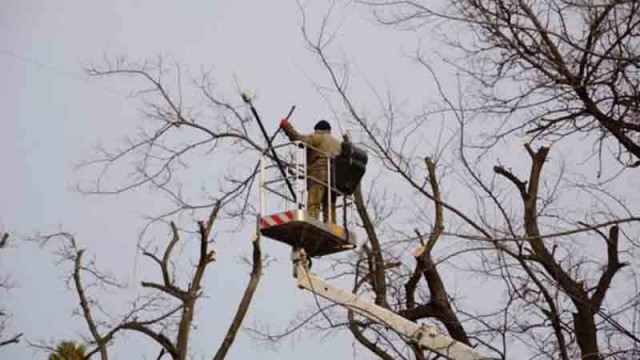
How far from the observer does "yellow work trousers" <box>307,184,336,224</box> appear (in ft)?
32.8

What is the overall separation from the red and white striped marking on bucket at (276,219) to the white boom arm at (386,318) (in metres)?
0.53

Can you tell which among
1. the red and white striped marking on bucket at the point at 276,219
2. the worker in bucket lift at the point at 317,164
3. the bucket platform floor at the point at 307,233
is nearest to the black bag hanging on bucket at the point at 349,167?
the worker in bucket lift at the point at 317,164

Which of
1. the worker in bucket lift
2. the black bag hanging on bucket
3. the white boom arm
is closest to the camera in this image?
the white boom arm

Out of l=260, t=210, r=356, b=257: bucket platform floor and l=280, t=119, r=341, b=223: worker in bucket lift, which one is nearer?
l=260, t=210, r=356, b=257: bucket platform floor

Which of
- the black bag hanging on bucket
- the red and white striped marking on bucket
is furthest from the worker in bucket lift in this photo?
the red and white striped marking on bucket

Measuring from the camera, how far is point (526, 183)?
11.1 metres

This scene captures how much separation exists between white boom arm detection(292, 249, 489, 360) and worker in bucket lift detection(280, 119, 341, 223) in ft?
2.23

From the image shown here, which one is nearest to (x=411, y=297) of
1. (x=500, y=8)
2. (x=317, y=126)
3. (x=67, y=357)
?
(x=317, y=126)

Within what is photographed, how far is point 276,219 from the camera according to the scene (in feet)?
30.3

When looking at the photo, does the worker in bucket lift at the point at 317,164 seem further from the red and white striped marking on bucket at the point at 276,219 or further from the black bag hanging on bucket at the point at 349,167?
the red and white striped marking on bucket at the point at 276,219

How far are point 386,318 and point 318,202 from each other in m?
1.51

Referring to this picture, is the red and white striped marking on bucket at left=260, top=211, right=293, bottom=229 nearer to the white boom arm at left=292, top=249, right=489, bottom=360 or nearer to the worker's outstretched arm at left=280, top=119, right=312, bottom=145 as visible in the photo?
the white boom arm at left=292, top=249, right=489, bottom=360

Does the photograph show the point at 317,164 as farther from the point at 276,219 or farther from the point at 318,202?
the point at 276,219

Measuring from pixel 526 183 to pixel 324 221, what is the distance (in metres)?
2.61
